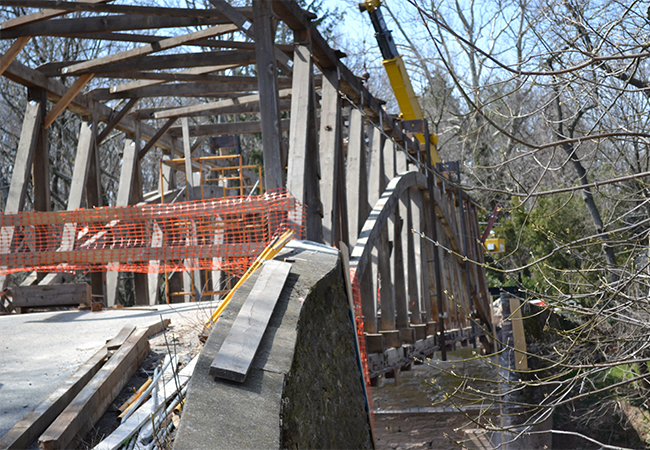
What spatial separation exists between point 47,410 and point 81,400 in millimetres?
209

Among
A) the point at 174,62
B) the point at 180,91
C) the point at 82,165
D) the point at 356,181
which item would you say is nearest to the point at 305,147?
the point at 356,181

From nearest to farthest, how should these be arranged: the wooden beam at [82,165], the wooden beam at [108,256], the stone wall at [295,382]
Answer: the stone wall at [295,382]
the wooden beam at [108,256]
the wooden beam at [82,165]

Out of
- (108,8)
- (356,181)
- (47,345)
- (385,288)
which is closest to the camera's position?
(47,345)

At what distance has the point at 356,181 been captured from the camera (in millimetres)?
7777

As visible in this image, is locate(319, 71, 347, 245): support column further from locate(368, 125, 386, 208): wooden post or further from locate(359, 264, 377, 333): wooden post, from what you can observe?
locate(368, 125, 386, 208): wooden post

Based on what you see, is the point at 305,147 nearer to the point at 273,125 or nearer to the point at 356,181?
the point at 273,125

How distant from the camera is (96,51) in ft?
69.6

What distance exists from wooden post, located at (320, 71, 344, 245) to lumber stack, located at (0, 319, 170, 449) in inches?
92.2

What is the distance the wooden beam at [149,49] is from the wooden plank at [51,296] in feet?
10.9

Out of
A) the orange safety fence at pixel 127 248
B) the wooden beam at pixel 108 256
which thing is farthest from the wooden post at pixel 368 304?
the wooden beam at pixel 108 256

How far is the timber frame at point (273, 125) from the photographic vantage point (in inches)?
232

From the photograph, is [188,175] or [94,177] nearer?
[94,177]

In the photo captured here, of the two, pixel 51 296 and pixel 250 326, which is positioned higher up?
Result: pixel 250 326

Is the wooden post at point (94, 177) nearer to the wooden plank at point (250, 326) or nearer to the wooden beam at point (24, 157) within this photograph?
the wooden beam at point (24, 157)
